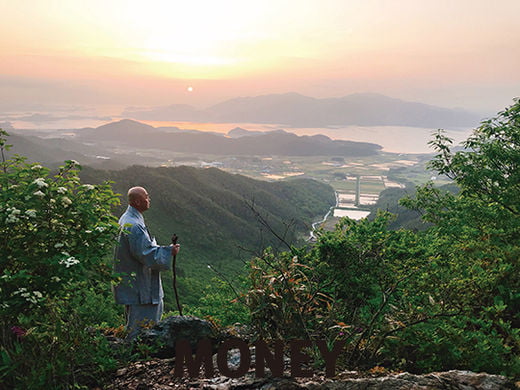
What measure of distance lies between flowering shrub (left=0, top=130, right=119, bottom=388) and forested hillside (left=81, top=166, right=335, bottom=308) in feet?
86.7

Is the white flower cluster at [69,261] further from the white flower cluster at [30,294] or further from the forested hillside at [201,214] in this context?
the forested hillside at [201,214]

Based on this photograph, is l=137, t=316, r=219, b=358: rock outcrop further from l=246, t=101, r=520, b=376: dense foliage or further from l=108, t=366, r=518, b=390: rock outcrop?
l=246, t=101, r=520, b=376: dense foliage

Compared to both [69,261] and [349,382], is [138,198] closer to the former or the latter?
[69,261]

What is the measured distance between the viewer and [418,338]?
3932 mm

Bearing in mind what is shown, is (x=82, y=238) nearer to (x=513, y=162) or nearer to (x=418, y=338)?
(x=418, y=338)

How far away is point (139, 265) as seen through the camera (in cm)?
584

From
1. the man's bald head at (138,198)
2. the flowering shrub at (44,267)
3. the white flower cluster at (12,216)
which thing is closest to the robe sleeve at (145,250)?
the man's bald head at (138,198)

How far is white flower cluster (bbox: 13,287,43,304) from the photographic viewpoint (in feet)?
11.3

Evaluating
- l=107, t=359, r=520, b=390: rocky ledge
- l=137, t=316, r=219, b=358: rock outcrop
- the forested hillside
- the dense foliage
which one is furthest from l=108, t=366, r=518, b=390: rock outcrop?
the forested hillside

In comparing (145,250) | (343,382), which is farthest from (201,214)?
(343,382)

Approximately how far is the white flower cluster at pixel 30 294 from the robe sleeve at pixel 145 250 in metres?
2.05

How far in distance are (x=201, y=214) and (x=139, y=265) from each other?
195 ft

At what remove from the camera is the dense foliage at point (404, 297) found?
3858 mm

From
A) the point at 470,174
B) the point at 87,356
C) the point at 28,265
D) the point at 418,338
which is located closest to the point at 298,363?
the point at 418,338
